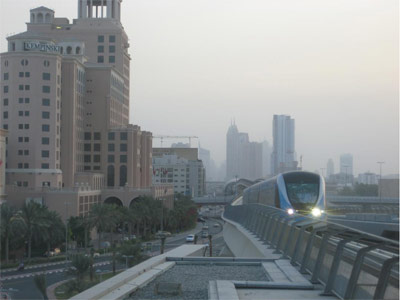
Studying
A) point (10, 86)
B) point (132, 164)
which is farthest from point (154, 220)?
point (10, 86)

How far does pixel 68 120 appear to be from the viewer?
250 ft

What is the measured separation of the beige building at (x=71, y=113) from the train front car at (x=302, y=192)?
39.1 meters

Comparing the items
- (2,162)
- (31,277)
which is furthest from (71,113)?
(31,277)

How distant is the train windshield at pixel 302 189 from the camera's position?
107ft

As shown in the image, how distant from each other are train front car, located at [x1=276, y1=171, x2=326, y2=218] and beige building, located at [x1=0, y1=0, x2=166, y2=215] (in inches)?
1539

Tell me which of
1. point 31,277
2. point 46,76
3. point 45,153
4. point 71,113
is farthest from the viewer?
point 71,113

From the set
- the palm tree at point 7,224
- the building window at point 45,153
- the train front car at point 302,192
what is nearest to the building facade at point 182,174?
the building window at point 45,153

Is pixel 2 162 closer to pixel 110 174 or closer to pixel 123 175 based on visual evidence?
pixel 110 174

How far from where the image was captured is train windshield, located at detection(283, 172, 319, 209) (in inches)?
1284

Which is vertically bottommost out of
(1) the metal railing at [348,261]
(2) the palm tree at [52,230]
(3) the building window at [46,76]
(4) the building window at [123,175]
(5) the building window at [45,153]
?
(2) the palm tree at [52,230]

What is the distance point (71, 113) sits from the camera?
76062mm

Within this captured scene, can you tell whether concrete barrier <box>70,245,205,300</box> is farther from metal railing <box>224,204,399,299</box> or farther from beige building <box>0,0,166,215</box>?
beige building <box>0,0,166,215</box>

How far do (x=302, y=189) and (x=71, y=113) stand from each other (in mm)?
47900

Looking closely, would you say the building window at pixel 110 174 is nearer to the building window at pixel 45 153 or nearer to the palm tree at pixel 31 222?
the building window at pixel 45 153
